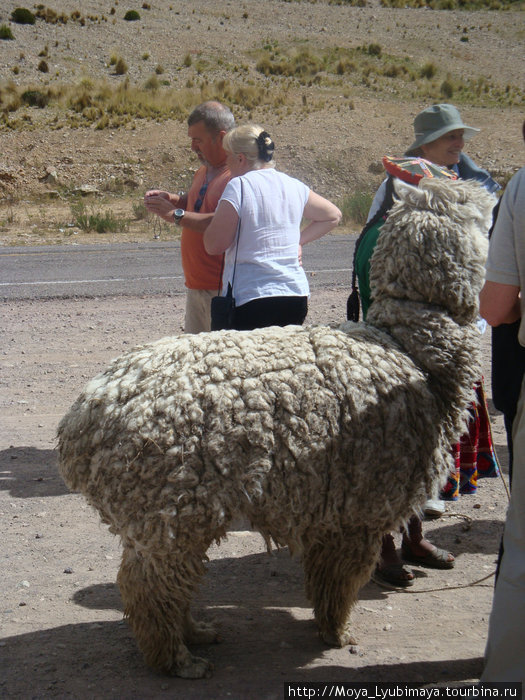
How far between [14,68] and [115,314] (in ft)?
125

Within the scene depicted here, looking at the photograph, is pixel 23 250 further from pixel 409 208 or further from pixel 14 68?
pixel 14 68

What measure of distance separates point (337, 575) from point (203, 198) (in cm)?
258

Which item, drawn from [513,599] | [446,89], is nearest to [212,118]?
[513,599]

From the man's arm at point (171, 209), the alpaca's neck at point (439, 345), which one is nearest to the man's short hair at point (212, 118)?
the man's arm at point (171, 209)

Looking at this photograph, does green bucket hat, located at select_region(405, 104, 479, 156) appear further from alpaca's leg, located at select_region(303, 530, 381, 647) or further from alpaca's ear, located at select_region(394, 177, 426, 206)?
alpaca's leg, located at select_region(303, 530, 381, 647)

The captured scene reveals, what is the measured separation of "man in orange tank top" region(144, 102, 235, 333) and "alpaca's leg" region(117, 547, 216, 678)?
2.29m

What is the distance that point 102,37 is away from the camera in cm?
5184

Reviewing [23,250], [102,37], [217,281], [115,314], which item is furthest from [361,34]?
[217,281]

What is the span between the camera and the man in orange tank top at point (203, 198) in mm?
4902

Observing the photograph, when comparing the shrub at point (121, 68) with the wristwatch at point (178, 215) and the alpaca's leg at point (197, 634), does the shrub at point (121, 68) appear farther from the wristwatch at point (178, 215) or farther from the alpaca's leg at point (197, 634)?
the alpaca's leg at point (197, 634)

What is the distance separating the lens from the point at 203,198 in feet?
16.3

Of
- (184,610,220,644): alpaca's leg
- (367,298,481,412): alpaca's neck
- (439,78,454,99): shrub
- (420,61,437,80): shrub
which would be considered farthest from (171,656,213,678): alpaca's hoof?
(420,61,437,80): shrub

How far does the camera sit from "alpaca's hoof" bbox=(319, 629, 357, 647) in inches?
140

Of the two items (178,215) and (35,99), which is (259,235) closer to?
(178,215)
